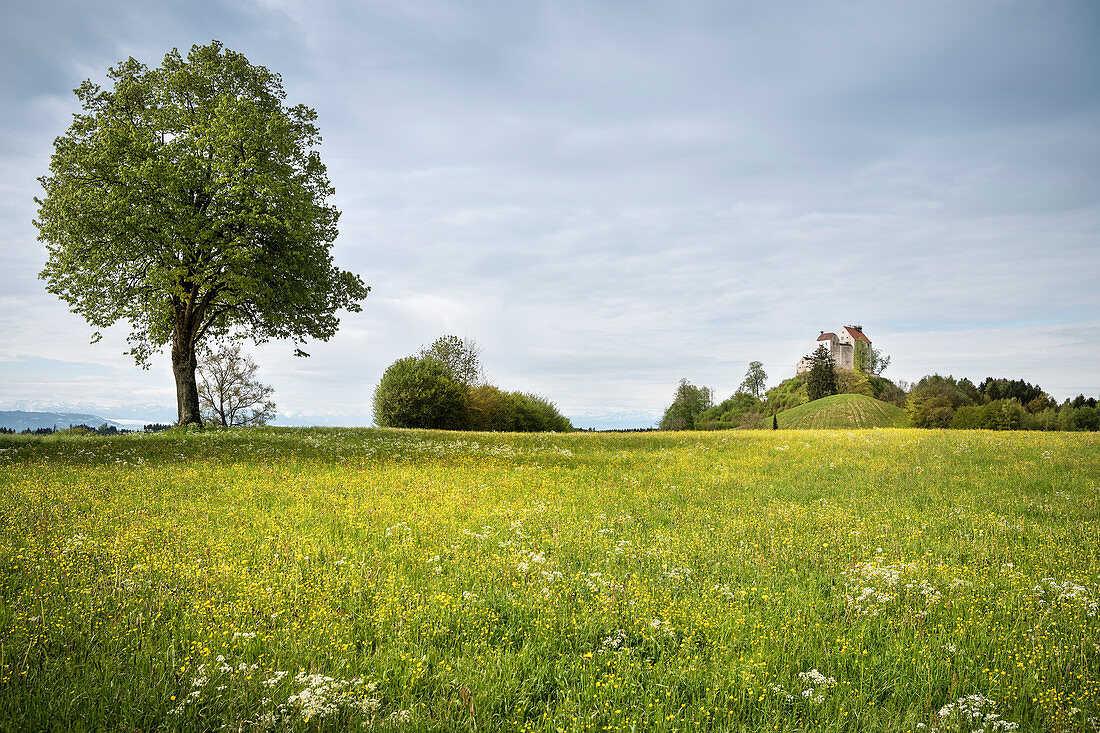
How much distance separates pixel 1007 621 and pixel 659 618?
3.94 meters

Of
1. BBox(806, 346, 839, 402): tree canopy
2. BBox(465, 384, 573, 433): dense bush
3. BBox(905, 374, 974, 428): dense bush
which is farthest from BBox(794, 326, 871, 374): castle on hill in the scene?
BBox(465, 384, 573, 433): dense bush

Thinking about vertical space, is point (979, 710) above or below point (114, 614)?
below

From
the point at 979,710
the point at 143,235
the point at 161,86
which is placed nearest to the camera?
the point at 979,710

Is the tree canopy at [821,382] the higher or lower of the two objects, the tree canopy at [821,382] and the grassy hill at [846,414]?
the higher

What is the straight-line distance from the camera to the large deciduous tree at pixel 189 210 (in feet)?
76.0

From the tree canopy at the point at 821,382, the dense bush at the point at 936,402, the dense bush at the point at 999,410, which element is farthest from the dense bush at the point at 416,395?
the tree canopy at the point at 821,382

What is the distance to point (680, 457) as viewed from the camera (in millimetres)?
19281

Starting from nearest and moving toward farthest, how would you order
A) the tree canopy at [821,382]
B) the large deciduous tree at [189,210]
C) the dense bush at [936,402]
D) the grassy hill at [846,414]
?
the large deciduous tree at [189,210] < the dense bush at [936,402] < the grassy hill at [846,414] < the tree canopy at [821,382]

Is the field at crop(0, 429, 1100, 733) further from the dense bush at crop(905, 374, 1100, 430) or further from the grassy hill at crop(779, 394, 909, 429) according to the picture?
the grassy hill at crop(779, 394, 909, 429)

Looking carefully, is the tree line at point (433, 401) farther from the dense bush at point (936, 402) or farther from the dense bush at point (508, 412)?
the dense bush at point (936, 402)

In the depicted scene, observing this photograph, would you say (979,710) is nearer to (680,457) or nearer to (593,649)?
(593,649)

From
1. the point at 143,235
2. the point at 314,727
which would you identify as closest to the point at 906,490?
the point at 314,727

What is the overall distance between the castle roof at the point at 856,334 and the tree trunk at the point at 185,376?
16755 centimetres

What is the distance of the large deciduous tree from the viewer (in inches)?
912
